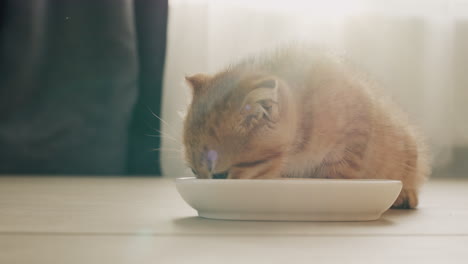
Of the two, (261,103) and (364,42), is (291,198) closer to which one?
(261,103)

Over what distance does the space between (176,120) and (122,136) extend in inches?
12.3

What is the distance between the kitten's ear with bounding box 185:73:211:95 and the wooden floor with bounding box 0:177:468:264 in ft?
0.88

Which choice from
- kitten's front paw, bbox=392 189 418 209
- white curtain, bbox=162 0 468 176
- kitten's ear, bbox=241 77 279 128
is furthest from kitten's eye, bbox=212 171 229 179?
white curtain, bbox=162 0 468 176

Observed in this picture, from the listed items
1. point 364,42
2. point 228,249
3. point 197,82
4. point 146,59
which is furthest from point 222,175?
point 364,42

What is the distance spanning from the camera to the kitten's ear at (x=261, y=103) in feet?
3.39

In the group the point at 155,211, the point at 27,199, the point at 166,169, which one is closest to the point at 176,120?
the point at 166,169

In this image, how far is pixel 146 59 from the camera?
111 inches

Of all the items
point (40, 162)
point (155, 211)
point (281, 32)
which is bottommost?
point (40, 162)

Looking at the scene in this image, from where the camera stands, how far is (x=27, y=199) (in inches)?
52.2

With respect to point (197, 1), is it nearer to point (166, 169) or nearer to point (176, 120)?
point (176, 120)

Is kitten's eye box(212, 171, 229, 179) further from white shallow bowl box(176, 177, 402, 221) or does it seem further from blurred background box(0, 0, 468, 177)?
blurred background box(0, 0, 468, 177)

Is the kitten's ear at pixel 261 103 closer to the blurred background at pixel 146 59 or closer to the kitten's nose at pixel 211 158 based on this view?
the kitten's nose at pixel 211 158

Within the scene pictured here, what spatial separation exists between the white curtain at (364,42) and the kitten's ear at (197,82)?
130 cm

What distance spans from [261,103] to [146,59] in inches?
73.2
